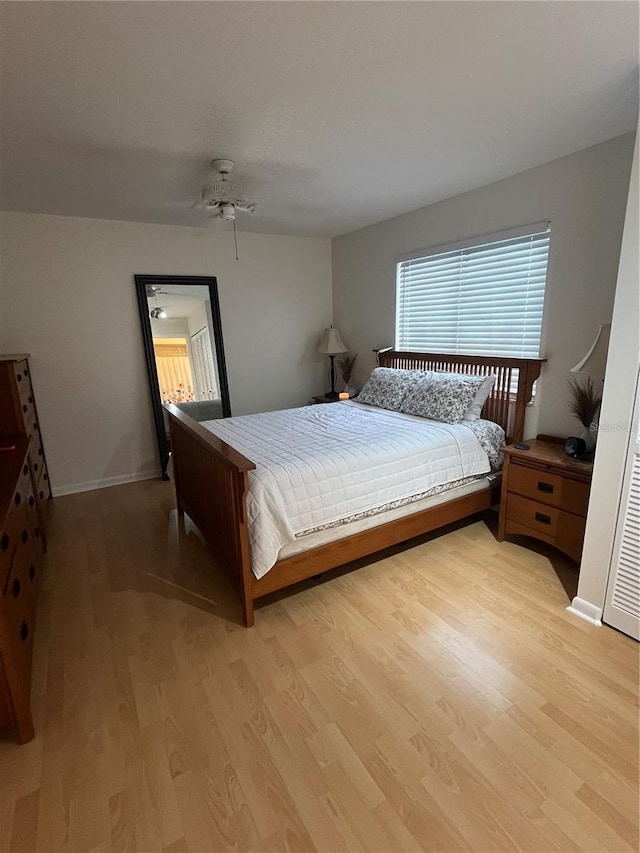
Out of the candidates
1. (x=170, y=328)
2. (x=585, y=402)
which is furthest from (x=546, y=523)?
(x=170, y=328)

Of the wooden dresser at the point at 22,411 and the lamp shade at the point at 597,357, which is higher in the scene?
the lamp shade at the point at 597,357

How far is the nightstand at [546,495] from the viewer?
2.23 meters

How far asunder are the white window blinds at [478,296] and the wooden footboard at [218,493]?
7.24 ft

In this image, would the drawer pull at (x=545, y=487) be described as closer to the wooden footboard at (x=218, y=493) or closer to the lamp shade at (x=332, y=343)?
the wooden footboard at (x=218, y=493)

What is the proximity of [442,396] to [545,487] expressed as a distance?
98 centimetres

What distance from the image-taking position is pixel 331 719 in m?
1.54

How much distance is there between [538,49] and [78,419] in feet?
13.0

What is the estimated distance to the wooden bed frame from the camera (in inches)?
77.3

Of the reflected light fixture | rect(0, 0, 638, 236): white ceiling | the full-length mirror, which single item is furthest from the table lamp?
rect(0, 0, 638, 236): white ceiling

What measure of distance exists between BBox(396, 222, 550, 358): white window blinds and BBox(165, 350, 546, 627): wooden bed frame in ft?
0.51

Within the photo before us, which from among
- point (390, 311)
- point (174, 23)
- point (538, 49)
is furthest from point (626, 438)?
point (390, 311)

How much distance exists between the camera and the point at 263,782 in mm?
1337

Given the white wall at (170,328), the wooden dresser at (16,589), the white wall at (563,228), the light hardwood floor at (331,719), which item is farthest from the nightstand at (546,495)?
the white wall at (170,328)

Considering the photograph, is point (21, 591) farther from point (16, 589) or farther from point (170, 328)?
point (170, 328)
